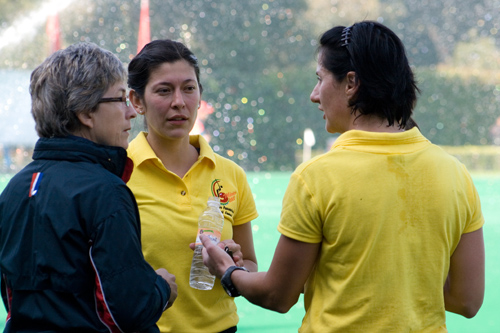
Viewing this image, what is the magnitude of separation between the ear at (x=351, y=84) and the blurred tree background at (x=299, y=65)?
50.7 feet

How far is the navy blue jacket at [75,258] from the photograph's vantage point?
4.59 ft

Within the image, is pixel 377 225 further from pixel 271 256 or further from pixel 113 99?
pixel 271 256

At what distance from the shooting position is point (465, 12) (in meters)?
19.4

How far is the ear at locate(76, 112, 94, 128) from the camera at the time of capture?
1.54 m

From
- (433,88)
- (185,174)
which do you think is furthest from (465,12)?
(185,174)

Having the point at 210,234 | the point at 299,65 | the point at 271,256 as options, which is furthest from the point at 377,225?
the point at 299,65

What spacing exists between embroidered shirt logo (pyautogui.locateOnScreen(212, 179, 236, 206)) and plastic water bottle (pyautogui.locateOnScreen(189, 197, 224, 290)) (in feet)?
0.11

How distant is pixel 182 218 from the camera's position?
203 centimetres

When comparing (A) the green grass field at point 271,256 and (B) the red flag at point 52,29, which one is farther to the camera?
(B) the red flag at point 52,29

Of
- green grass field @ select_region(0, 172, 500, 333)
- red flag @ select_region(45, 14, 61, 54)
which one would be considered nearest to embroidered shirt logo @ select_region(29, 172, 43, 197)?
green grass field @ select_region(0, 172, 500, 333)

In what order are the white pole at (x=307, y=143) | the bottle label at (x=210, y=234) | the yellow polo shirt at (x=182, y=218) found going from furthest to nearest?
the white pole at (x=307, y=143) → the yellow polo shirt at (x=182, y=218) → the bottle label at (x=210, y=234)

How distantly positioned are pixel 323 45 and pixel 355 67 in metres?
0.14

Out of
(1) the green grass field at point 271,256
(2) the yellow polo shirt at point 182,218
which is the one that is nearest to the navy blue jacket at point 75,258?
(2) the yellow polo shirt at point 182,218

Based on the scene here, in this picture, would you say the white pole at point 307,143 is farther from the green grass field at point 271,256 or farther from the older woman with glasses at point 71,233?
the older woman with glasses at point 71,233
